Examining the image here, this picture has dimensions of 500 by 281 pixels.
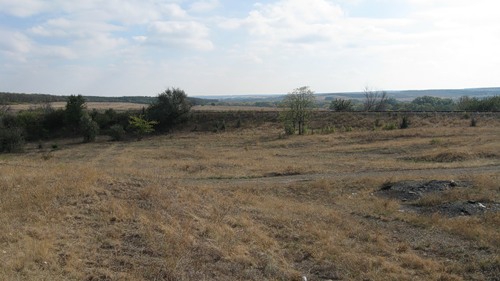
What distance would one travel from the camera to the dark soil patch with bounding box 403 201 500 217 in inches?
587

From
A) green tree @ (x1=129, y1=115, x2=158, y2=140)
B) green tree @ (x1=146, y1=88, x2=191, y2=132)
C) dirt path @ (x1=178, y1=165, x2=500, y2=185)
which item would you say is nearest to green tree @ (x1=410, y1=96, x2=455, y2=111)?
green tree @ (x1=146, y1=88, x2=191, y2=132)

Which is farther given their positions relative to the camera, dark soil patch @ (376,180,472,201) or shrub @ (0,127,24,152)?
shrub @ (0,127,24,152)

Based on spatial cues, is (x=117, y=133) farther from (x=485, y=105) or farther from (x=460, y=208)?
(x=485, y=105)

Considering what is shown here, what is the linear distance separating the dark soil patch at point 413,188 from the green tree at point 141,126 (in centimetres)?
4863

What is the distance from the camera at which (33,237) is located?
9836 mm

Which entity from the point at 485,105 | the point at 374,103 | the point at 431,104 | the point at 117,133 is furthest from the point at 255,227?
the point at 431,104

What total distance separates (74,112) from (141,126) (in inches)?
527

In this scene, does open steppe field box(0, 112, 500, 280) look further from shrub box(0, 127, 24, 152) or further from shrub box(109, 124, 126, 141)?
shrub box(109, 124, 126, 141)

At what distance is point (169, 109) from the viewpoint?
227 feet

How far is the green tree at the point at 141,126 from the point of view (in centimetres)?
6288

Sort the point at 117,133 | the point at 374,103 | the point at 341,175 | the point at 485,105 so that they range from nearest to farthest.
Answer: the point at 341,175, the point at 117,133, the point at 485,105, the point at 374,103

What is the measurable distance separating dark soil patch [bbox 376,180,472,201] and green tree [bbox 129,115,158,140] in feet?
160

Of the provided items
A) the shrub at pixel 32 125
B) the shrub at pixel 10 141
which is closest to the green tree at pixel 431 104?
the shrub at pixel 32 125

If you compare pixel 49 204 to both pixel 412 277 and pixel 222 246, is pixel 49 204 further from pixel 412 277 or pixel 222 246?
pixel 412 277
